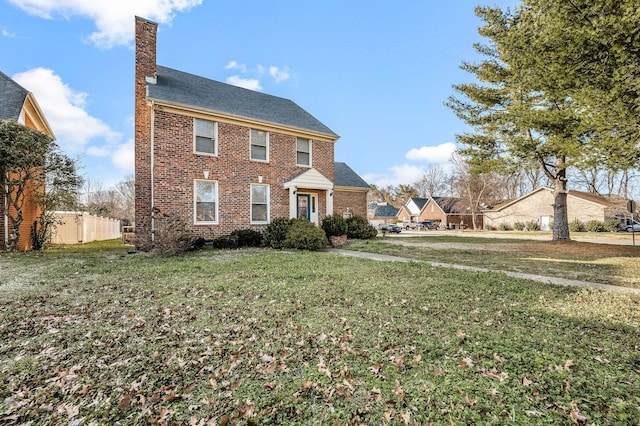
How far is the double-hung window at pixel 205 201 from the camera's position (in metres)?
11.5

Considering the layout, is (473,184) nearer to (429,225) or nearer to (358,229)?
(429,225)

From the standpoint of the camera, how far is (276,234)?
1109 centimetres

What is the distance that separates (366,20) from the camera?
13.6 m

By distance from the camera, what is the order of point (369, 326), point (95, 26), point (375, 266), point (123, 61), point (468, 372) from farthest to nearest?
1. point (123, 61)
2. point (95, 26)
3. point (375, 266)
4. point (369, 326)
5. point (468, 372)

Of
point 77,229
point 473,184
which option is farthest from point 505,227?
point 77,229

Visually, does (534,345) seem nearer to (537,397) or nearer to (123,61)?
(537,397)

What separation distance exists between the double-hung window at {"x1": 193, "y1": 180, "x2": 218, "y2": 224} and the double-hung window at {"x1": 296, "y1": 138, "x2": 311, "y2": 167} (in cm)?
411

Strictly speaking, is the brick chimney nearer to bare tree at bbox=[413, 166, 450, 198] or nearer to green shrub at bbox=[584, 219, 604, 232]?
green shrub at bbox=[584, 219, 604, 232]

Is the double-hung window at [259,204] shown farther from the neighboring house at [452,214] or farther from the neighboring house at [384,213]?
the neighboring house at [384,213]

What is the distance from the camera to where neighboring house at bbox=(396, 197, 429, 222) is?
4952 cm

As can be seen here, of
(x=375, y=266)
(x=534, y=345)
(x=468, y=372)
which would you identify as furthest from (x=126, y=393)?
(x=375, y=266)

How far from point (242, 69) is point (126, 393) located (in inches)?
718

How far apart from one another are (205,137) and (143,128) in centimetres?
220

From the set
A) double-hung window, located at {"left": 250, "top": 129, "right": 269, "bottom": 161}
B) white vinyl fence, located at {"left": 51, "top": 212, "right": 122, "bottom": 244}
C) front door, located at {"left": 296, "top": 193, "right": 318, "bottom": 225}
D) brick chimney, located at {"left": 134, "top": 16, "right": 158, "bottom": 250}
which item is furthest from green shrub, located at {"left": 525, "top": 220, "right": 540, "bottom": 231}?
white vinyl fence, located at {"left": 51, "top": 212, "right": 122, "bottom": 244}
